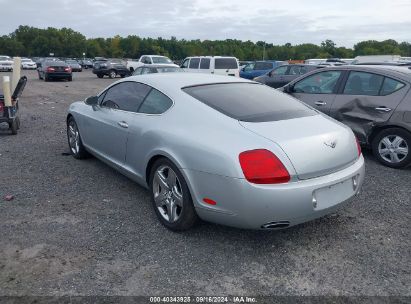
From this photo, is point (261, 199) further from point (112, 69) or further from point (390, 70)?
point (112, 69)

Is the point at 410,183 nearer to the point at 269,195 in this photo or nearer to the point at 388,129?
the point at 388,129

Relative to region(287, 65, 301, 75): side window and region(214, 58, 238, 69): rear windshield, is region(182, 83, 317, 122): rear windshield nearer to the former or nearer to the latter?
region(287, 65, 301, 75): side window

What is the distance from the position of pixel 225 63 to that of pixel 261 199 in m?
16.6

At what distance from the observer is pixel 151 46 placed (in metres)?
107

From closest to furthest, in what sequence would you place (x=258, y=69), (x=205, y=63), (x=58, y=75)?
1. (x=205, y=63)
2. (x=258, y=69)
3. (x=58, y=75)

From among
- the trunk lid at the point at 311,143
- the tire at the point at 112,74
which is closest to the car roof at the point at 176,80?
the trunk lid at the point at 311,143

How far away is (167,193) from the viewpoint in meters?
3.71

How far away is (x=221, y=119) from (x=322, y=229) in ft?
4.99

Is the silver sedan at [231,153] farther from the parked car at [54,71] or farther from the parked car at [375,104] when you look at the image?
the parked car at [54,71]

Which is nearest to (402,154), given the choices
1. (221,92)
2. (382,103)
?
(382,103)

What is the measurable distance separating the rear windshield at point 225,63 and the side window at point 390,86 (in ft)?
43.7

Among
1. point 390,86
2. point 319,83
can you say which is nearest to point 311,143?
point 390,86

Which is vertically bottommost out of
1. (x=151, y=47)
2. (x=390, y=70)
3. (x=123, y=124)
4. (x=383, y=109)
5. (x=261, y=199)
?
(x=151, y=47)

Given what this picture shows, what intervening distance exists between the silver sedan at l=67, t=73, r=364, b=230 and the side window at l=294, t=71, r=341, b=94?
2693 mm
